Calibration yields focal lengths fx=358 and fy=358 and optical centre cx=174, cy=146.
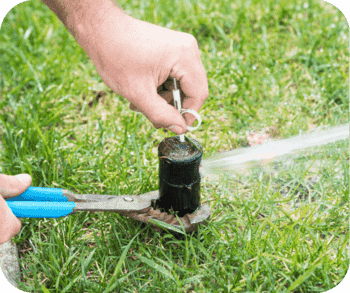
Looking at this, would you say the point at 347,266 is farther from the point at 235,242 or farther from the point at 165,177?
the point at 165,177

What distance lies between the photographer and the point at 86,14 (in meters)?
1.81

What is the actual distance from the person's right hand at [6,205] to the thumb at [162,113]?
0.71 m

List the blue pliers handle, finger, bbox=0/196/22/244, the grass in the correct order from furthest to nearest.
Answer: the grass
the blue pliers handle
finger, bbox=0/196/22/244

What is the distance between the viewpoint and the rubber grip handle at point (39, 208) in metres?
1.69

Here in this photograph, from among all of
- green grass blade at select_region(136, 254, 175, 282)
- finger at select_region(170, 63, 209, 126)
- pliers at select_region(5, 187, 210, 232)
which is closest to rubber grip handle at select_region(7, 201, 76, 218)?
pliers at select_region(5, 187, 210, 232)

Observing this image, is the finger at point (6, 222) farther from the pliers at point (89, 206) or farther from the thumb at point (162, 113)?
the thumb at point (162, 113)

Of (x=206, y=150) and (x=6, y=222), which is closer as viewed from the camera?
(x=6, y=222)

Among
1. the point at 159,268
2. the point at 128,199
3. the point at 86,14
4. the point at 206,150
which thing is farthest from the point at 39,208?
the point at 206,150

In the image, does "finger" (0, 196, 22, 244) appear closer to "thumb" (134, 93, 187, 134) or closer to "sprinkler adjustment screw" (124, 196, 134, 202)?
"sprinkler adjustment screw" (124, 196, 134, 202)

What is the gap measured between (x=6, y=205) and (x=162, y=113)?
83cm

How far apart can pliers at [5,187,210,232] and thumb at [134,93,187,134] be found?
45 cm

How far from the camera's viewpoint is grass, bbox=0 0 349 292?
1811 mm

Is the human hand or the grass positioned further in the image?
the grass

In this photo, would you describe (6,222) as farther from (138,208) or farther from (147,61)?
(147,61)
